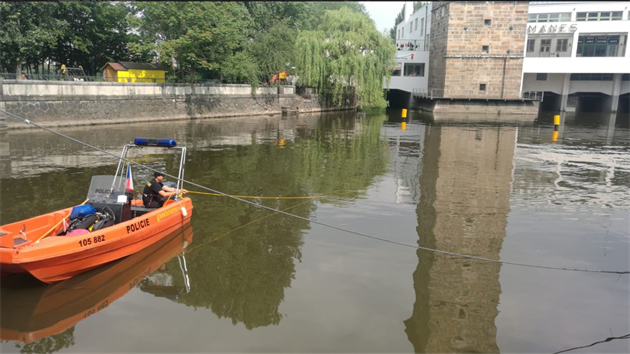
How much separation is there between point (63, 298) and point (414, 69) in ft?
164

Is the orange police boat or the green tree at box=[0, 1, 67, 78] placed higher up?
the green tree at box=[0, 1, 67, 78]

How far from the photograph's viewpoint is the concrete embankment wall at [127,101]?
2316 centimetres

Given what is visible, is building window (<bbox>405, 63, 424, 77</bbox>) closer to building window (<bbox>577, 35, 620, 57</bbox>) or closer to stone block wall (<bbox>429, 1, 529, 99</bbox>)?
stone block wall (<bbox>429, 1, 529, 99</bbox>)

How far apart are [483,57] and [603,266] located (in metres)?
41.7

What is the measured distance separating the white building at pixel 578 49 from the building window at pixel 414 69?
10.6 m

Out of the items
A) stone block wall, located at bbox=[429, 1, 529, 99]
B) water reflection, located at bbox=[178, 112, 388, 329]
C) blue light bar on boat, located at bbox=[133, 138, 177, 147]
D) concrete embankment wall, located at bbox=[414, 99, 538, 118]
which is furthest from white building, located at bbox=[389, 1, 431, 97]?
blue light bar on boat, located at bbox=[133, 138, 177, 147]

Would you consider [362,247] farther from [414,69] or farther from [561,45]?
[561,45]

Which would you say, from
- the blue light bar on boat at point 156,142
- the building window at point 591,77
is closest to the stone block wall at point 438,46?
the building window at point 591,77

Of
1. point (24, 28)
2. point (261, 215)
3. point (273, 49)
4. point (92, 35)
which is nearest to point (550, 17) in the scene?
point (273, 49)

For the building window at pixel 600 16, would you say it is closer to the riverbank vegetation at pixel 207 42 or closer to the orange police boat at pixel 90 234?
the riverbank vegetation at pixel 207 42

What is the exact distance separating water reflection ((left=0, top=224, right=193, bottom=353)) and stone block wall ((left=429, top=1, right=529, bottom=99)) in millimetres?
42819

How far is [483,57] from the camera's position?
45.3m

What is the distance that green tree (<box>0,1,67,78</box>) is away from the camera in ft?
83.9

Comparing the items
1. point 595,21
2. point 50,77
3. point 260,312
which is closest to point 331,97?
point 50,77
